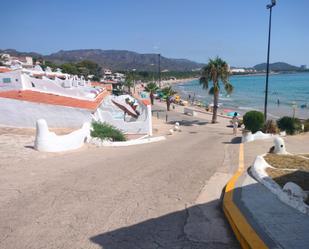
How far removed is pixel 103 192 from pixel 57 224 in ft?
5.23

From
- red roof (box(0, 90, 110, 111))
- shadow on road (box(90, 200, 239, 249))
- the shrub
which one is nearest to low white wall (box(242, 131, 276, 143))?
the shrub

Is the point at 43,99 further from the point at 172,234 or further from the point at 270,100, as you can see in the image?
the point at 270,100

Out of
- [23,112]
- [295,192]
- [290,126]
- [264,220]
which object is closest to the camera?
[264,220]

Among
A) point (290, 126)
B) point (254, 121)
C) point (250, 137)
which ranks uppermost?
point (254, 121)

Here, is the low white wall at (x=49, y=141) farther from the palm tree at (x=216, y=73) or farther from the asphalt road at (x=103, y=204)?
the palm tree at (x=216, y=73)

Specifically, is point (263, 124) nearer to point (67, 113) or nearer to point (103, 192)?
point (67, 113)

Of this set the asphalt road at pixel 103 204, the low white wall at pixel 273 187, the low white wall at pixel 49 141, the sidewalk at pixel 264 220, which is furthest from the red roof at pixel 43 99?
the sidewalk at pixel 264 220

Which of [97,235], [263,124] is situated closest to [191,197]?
[97,235]

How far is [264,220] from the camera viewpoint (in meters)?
4.66

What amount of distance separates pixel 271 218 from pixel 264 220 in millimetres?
146

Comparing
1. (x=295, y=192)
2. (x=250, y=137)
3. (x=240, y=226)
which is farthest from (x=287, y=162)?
(x=250, y=137)

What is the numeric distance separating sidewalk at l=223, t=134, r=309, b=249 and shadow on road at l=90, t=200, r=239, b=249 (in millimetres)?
197

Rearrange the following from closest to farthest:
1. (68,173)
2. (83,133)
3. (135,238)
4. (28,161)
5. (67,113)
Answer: (135,238)
(68,173)
(28,161)
(83,133)
(67,113)

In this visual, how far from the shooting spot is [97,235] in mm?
4414
